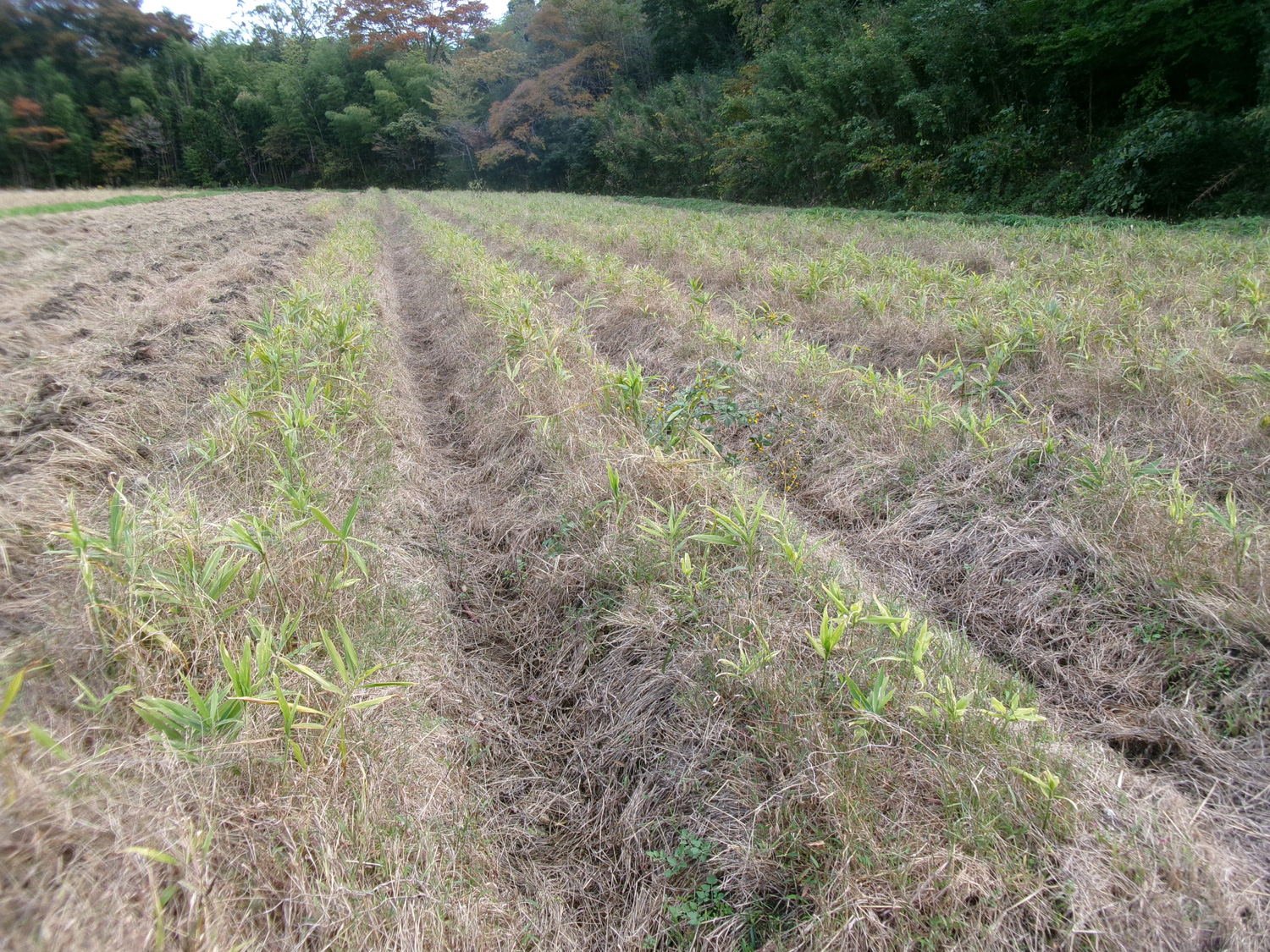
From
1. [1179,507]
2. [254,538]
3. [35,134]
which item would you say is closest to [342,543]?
[254,538]

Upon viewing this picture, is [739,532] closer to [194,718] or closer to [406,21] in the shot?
[194,718]

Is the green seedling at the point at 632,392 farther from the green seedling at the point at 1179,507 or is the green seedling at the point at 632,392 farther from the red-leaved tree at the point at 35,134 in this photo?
the red-leaved tree at the point at 35,134

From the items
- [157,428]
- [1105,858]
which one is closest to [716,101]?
[157,428]

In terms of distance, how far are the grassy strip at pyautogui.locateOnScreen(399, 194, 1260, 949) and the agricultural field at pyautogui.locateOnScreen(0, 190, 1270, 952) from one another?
11mm

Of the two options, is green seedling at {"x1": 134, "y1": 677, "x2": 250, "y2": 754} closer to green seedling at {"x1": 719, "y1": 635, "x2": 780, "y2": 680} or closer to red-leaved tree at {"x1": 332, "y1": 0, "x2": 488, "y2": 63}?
green seedling at {"x1": 719, "y1": 635, "x2": 780, "y2": 680}

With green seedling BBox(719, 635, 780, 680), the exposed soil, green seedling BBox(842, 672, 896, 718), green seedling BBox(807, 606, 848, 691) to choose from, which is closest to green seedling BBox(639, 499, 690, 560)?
green seedling BBox(719, 635, 780, 680)

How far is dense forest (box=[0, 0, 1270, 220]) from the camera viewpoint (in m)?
10.6

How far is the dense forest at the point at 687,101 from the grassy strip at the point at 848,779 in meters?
11.6

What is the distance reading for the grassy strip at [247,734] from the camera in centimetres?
129

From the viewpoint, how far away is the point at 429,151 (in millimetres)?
39469

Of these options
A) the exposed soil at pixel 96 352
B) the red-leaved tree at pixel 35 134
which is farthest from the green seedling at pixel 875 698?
the red-leaved tree at pixel 35 134

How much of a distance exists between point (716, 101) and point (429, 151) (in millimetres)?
22865

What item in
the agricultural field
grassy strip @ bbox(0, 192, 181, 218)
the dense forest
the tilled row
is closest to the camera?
the agricultural field

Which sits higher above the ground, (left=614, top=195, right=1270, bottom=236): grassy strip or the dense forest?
A: the dense forest
